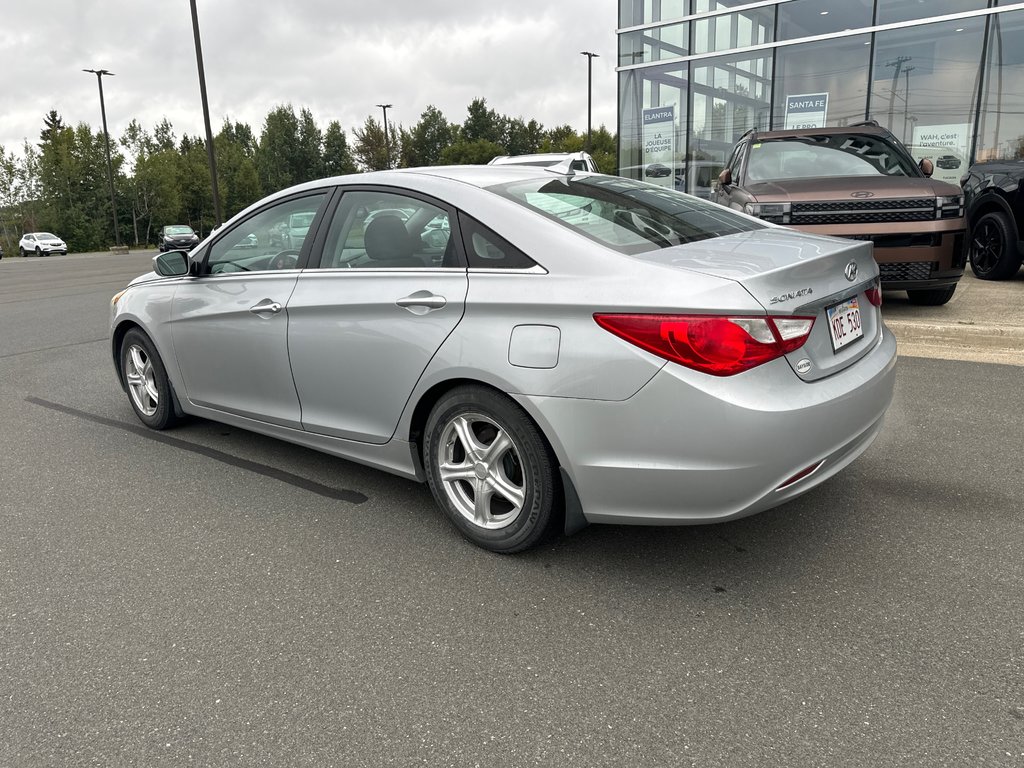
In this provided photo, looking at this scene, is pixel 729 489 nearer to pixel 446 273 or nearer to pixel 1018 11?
pixel 446 273

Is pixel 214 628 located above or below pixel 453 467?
below

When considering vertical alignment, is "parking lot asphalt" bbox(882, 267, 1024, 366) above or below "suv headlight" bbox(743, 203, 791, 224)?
below

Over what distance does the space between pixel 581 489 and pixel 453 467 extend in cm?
65

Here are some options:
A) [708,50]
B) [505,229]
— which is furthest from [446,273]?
[708,50]

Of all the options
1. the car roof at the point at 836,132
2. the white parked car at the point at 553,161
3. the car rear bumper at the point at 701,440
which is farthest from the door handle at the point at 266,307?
the white parked car at the point at 553,161

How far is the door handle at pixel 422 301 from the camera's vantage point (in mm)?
3236

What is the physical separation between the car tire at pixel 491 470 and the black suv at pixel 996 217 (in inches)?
310

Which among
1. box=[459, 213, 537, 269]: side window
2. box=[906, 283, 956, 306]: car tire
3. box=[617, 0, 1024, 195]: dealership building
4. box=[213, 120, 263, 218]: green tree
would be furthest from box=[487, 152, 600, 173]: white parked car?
box=[213, 120, 263, 218]: green tree

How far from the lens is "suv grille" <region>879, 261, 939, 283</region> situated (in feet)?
23.7

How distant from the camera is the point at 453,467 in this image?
3.32 metres

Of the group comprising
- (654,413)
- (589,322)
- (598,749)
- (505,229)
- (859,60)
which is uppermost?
(859,60)

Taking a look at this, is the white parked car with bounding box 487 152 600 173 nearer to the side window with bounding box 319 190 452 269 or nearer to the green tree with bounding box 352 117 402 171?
the side window with bounding box 319 190 452 269

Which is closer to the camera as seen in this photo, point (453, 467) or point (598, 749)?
point (598, 749)

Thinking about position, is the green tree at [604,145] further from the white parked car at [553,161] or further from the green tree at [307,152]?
the white parked car at [553,161]
